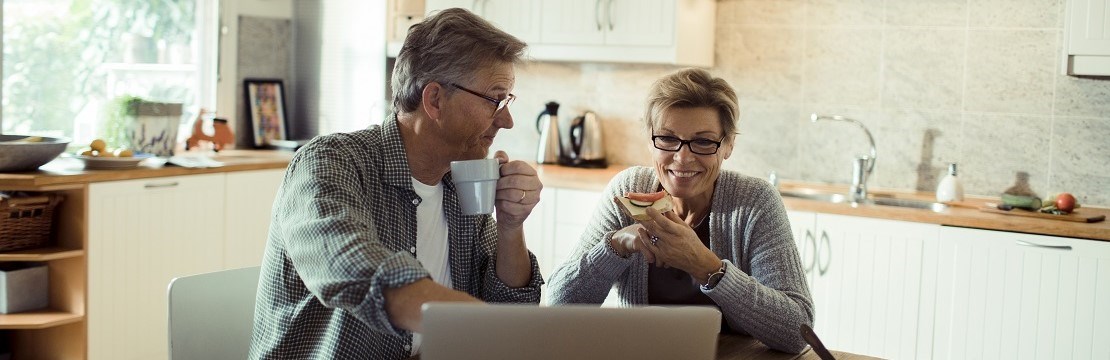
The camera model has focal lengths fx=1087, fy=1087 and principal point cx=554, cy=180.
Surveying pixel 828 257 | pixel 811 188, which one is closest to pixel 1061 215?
pixel 828 257

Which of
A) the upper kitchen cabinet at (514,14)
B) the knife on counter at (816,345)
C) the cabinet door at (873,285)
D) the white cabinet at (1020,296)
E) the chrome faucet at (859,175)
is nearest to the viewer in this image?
the knife on counter at (816,345)

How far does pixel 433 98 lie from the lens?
6.27 ft

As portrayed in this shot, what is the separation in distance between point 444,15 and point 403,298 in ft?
2.27

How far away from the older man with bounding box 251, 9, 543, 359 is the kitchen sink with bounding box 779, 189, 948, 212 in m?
2.01

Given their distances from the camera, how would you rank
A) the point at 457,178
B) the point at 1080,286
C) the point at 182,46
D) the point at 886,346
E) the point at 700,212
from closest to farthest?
the point at 457,178, the point at 700,212, the point at 1080,286, the point at 886,346, the point at 182,46

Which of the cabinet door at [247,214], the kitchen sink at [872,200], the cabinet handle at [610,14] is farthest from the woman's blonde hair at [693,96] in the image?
the cabinet door at [247,214]

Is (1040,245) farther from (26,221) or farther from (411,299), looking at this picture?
(26,221)

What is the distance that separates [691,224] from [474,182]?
0.70m

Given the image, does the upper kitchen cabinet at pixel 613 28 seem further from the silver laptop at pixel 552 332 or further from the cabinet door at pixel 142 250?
the silver laptop at pixel 552 332

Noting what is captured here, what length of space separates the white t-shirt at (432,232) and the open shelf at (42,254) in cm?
193

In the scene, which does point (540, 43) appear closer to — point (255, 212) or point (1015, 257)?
point (255, 212)

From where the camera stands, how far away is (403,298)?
1.35 meters

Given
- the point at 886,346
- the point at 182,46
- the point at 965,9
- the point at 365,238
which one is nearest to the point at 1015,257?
the point at 886,346

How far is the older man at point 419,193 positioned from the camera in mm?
1752
